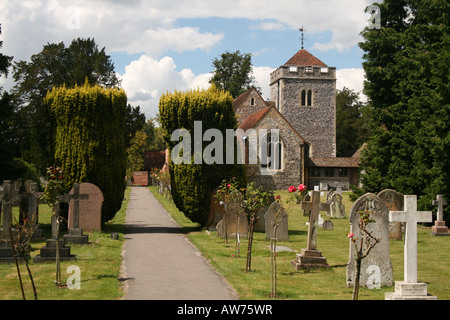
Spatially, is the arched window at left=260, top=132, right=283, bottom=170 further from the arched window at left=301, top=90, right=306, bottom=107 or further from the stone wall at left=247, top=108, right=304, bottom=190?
the arched window at left=301, top=90, right=306, bottom=107

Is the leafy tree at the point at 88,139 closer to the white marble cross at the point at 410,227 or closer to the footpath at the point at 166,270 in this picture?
the footpath at the point at 166,270

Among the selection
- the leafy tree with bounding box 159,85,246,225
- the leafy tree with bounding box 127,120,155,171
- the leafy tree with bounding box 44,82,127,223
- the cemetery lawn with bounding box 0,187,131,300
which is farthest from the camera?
the leafy tree with bounding box 127,120,155,171

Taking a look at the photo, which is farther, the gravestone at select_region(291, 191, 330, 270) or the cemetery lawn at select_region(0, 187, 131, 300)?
the gravestone at select_region(291, 191, 330, 270)

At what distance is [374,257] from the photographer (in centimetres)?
995

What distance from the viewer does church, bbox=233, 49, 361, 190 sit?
47.8 m

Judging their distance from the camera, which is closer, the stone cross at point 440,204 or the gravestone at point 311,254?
the gravestone at point 311,254

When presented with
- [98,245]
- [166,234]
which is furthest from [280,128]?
[98,245]

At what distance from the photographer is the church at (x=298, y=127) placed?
157 ft

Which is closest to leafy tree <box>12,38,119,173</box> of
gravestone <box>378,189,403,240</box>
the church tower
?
the church tower

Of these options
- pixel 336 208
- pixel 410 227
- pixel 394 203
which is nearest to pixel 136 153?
pixel 336 208

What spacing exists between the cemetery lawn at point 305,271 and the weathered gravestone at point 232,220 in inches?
13.3

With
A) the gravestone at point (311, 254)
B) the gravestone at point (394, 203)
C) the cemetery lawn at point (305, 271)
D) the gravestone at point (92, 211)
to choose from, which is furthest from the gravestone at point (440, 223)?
the gravestone at point (92, 211)

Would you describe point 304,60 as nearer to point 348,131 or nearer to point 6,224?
point 348,131

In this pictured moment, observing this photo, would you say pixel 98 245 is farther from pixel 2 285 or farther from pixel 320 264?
pixel 320 264
